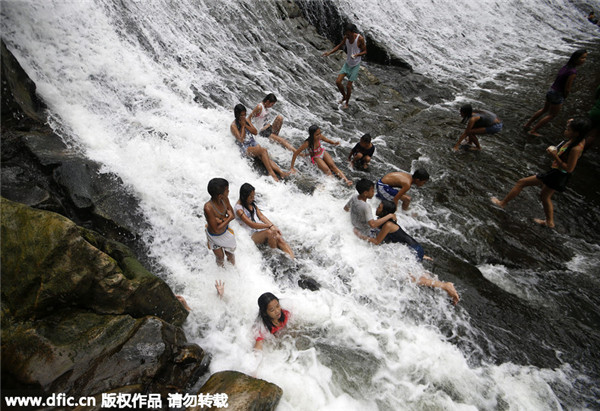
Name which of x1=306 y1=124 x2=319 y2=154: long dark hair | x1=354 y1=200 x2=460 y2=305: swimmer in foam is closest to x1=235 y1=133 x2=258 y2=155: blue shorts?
x1=306 y1=124 x2=319 y2=154: long dark hair

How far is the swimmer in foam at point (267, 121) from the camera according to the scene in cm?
730

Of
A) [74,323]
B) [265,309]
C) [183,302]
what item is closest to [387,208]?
[265,309]

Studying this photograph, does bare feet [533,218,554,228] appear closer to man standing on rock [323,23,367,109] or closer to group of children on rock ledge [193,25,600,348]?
group of children on rock ledge [193,25,600,348]

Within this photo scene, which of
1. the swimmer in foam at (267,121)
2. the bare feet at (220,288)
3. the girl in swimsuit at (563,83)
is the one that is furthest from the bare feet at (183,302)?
the girl in swimsuit at (563,83)

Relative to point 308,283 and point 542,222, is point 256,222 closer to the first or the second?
point 308,283

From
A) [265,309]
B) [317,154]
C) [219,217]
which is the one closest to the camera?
[265,309]

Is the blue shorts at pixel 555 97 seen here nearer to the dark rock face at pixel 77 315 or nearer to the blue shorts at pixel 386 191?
the blue shorts at pixel 386 191

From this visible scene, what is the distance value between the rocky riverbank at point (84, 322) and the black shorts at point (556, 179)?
589cm

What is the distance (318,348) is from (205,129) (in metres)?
5.24

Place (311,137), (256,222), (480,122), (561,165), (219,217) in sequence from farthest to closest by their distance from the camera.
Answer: (480,122)
(311,137)
(561,165)
(256,222)
(219,217)

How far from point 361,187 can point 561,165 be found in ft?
12.1

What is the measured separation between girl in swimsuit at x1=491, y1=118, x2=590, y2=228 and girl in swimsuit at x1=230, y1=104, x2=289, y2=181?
16.0 feet

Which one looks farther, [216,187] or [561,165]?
[561,165]

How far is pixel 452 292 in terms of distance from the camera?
467 centimetres
